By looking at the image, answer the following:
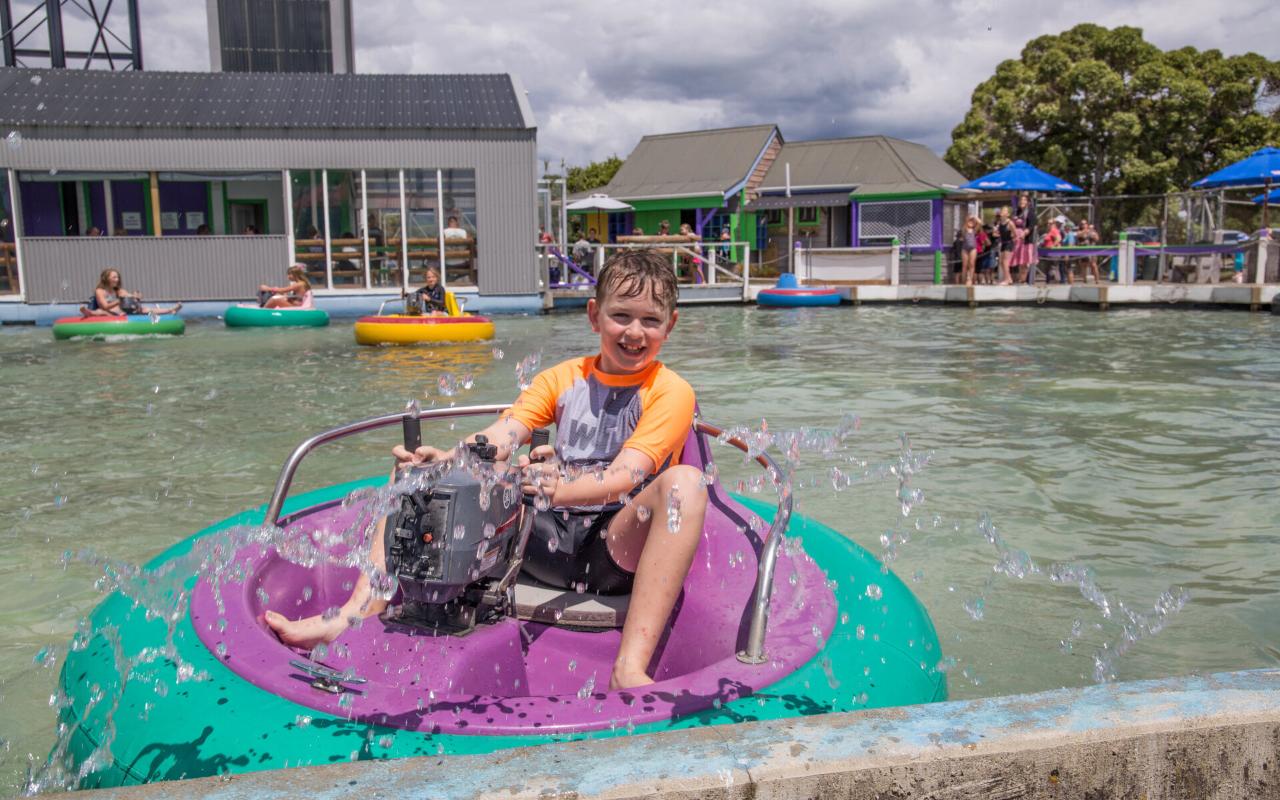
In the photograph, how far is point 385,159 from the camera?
62.8 ft

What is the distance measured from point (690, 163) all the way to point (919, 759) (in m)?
32.8

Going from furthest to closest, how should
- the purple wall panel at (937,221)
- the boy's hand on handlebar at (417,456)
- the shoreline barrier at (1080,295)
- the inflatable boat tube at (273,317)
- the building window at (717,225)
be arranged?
the building window at (717,225) < the purple wall panel at (937,221) < the shoreline barrier at (1080,295) < the inflatable boat tube at (273,317) < the boy's hand on handlebar at (417,456)

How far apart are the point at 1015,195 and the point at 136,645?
78.0ft

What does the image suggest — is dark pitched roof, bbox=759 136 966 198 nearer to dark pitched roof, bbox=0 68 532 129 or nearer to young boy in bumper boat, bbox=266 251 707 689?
dark pitched roof, bbox=0 68 532 129

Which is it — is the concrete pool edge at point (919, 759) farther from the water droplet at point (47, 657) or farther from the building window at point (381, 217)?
the building window at point (381, 217)

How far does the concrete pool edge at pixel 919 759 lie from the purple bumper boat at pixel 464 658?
0.48m

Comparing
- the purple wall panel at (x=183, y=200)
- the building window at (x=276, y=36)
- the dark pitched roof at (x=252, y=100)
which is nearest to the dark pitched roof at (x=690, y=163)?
the building window at (x=276, y=36)

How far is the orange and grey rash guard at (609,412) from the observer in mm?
2830

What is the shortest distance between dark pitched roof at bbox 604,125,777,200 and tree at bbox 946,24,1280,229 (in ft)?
29.0

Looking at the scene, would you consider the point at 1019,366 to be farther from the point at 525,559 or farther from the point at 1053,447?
the point at 525,559

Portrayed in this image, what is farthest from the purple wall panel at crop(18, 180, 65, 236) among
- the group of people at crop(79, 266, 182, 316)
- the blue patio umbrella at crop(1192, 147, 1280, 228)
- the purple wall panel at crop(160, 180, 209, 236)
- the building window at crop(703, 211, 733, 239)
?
the blue patio umbrella at crop(1192, 147, 1280, 228)

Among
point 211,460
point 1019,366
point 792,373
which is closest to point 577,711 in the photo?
point 211,460

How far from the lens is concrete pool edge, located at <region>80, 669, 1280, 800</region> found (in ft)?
4.72

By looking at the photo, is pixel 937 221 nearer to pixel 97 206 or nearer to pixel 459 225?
pixel 459 225
